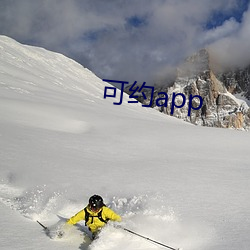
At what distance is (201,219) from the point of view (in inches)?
232

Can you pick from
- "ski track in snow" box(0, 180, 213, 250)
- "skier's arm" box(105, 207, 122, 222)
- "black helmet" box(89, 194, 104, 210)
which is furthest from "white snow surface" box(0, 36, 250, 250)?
"black helmet" box(89, 194, 104, 210)

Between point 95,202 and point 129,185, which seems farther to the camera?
point 129,185

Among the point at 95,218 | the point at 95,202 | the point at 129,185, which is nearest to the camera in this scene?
the point at 95,202

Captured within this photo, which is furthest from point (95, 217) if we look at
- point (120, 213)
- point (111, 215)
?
point (120, 213)

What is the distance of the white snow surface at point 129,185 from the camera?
537cm

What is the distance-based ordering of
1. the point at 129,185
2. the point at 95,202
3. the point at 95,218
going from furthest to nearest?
the point at 129,185, the point at 95,218, the point at 95,202

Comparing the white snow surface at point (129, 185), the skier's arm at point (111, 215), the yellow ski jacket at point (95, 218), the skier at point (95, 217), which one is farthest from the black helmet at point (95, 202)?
the white snow surface at point (129, 185)

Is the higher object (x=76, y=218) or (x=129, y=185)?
(x=129, y=185)

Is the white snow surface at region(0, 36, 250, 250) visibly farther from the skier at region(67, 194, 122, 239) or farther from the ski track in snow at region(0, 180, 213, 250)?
the skier at region(67, 194, 122, 239)

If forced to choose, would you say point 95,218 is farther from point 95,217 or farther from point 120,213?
point 120,213

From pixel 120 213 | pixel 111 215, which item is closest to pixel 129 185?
pixel 120 213

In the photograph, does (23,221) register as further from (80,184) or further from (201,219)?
(201,219)

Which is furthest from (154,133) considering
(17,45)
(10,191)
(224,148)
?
(17,45)

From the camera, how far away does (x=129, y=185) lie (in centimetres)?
785
